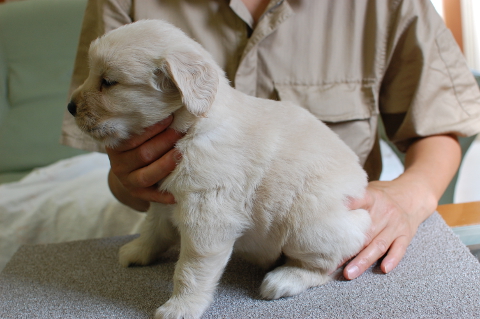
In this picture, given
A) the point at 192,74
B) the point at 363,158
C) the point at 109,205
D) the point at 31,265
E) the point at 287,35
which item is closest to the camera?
the point at 192,74

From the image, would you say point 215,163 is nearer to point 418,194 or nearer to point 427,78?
point 418,194

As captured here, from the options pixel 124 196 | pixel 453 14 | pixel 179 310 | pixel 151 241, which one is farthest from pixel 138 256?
pixel 453 14

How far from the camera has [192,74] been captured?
978 millimetres

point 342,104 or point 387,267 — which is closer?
point 387,267

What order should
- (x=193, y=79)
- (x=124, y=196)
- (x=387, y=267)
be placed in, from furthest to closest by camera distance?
(x=124, y=196) < (x=387, y=267) < (x=193, y=79)

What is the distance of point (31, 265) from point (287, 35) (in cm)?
136

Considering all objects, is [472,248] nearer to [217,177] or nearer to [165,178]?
[217,177]

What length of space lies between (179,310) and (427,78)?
143 cm

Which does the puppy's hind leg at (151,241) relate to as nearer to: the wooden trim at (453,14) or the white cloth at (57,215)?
the white cloth at (57,215)

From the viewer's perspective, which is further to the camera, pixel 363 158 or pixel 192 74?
Result: pixel 363 158

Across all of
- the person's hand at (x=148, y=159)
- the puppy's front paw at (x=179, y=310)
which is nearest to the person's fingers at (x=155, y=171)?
the person's hand at (x=148, y=159)

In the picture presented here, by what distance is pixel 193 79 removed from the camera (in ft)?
3.19

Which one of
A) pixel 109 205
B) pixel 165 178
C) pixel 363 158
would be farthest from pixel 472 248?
pixel 109 205

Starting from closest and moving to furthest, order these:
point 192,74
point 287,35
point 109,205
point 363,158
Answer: point 192,74 < point 287,35 < point 363,158 < point 109,205
